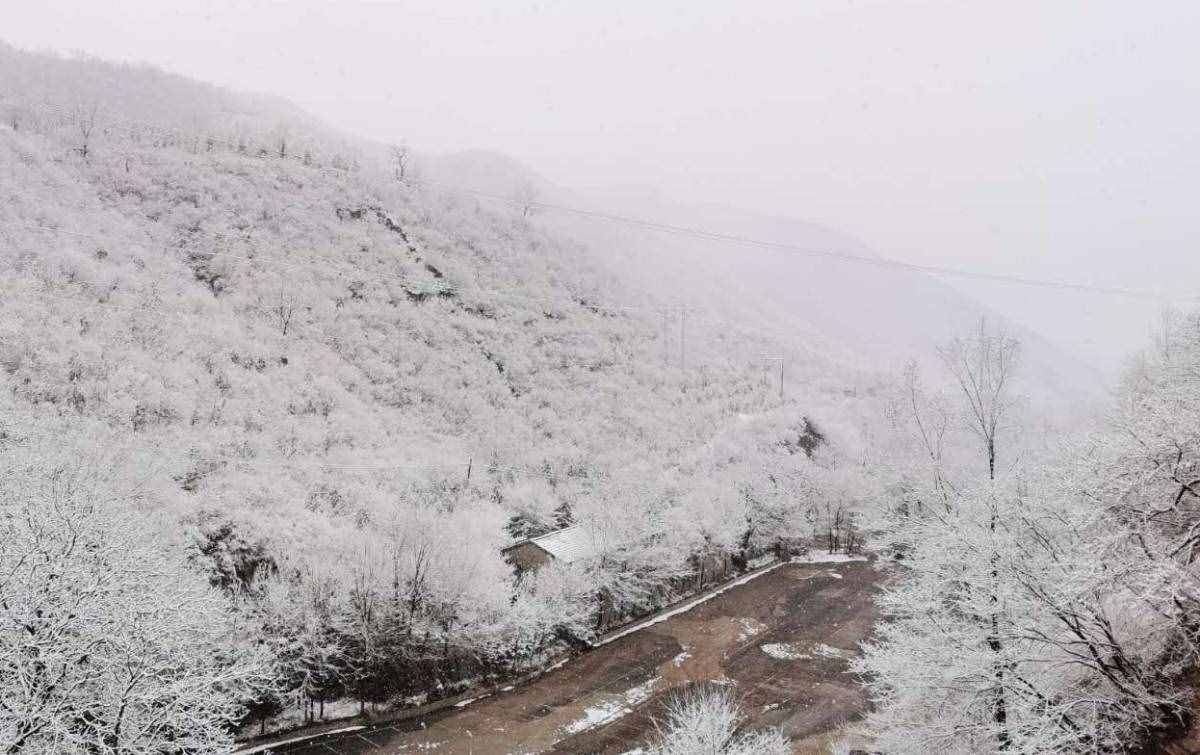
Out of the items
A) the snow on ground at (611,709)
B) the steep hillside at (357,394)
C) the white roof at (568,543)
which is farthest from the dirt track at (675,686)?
the white roof at (568,543)

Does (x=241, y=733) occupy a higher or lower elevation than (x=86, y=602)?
lower

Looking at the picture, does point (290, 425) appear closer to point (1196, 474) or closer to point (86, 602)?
point (86, 602)

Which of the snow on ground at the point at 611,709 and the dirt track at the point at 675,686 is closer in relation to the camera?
the dirt track at the point at 675,686

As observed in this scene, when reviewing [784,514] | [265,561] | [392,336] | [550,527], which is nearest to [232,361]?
[392,336]

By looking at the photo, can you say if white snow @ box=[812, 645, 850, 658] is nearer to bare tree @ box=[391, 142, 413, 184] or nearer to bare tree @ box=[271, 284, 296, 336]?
bare tree @ box=[271, 284, 296, 336]

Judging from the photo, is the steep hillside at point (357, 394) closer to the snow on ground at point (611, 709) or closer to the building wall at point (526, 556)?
→ the building wall at point (526, 556)
